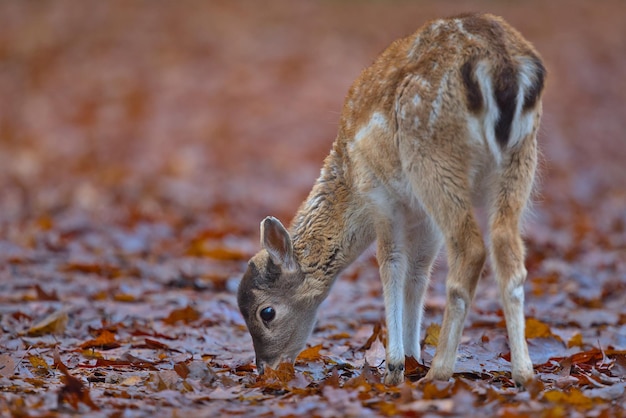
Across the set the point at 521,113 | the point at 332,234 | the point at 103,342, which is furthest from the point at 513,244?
the point at 103,342

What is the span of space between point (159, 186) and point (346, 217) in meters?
10.7

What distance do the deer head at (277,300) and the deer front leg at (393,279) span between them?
73cm

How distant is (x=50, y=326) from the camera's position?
25.3 feet

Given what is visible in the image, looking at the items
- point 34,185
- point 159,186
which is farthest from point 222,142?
point 34,185

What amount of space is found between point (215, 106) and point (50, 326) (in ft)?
46.4

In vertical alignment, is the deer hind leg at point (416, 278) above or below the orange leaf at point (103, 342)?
above

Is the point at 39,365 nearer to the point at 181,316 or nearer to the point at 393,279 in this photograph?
the point at 181,316

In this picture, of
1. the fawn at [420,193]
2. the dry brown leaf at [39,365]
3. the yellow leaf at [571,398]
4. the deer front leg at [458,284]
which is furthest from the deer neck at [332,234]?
the yellow leaf at [571,398]

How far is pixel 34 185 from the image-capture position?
17.0 m

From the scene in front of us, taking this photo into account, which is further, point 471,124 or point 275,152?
point 275,152

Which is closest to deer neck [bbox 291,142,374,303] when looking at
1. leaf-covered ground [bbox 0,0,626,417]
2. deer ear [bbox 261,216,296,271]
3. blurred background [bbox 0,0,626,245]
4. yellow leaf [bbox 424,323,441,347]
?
deer ear [bbox 261,216,296,271]

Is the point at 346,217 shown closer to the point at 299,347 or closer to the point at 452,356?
the point at 299,347

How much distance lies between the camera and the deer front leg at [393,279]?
6293 mm

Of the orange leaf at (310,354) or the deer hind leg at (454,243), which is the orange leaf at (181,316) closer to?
the orange leaf at (310,354)
